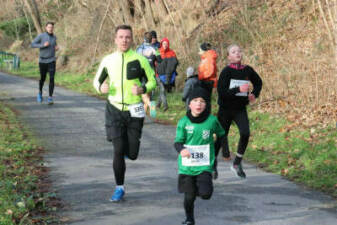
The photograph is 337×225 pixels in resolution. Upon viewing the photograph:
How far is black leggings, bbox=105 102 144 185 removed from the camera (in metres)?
6.15

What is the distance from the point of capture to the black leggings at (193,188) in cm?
520

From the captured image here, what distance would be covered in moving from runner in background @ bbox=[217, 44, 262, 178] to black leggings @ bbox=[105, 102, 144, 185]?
1.58 meters

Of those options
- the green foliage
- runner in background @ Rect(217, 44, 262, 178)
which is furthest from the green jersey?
the green foliage

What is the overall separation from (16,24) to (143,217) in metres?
44.9

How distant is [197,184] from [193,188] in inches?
2.3

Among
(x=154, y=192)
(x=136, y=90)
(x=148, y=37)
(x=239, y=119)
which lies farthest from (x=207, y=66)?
(x=136, y=90)

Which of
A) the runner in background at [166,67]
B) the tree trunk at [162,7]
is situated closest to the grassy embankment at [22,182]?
the runner in background at [166,67]

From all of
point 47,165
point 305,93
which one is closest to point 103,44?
point 305,93

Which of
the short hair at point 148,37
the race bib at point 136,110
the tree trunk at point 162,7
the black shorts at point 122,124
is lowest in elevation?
the black shorts at point 122,124

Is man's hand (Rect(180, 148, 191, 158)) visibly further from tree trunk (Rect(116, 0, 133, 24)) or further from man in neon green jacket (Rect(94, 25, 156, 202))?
tree trunk (Rect(116, 0, 133, 24))

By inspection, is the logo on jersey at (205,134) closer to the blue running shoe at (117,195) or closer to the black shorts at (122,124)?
the black shorts at (122,124)

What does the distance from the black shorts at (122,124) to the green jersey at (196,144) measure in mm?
931

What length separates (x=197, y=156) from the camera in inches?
209

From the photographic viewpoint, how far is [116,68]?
6.13 m
